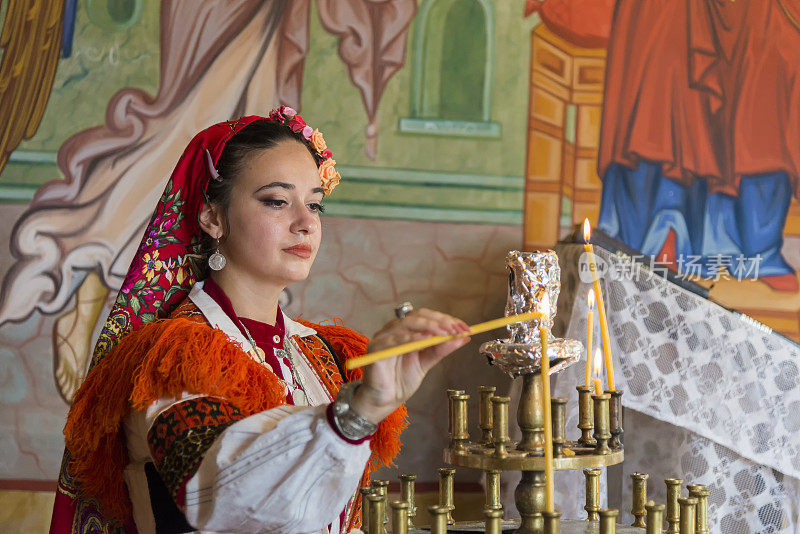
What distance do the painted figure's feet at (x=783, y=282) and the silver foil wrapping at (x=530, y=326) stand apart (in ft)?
6.49

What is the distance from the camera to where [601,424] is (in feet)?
4.87

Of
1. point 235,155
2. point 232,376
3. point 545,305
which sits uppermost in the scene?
point 235,155

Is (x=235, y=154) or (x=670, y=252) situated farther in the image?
(x=670, y=252)

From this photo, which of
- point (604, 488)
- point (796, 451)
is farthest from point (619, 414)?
point (796, 451)

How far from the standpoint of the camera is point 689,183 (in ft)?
10.4

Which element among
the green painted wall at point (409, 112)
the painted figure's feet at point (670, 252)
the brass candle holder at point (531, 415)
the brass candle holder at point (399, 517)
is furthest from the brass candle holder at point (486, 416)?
the painted figure's feet at point (670, 252)

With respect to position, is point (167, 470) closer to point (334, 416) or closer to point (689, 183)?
point (334, 416)

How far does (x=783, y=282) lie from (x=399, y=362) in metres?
2.32

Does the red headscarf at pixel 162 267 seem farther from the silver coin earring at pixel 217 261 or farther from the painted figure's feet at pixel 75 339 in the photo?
the painted figure's feet at pixel 75 339

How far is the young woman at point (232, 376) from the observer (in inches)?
48.9

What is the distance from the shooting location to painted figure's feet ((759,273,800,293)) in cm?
320

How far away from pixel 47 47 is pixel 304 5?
84cm

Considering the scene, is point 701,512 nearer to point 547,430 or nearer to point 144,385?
point 547,430

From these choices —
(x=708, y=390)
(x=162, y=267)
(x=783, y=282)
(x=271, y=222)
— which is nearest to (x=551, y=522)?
(x=271, y=222)
